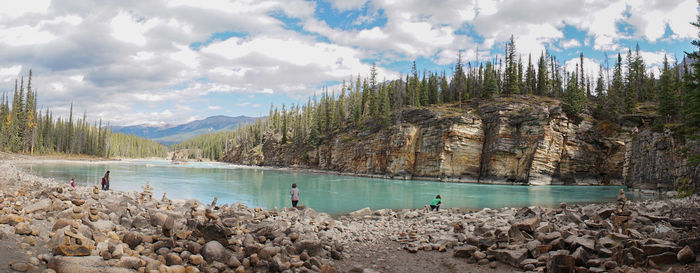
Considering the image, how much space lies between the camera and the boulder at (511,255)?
10.2 meters

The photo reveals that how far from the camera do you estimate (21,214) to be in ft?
32.6

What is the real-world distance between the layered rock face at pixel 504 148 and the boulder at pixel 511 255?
4708cm

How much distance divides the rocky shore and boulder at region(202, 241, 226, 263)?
26mm

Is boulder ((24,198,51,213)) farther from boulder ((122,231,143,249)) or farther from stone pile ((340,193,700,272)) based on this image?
stone pile ((340,193,700,272))

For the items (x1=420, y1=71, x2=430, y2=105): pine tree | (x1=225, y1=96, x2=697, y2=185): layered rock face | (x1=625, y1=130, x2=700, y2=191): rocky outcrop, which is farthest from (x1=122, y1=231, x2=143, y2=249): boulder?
(x1=420, y1=71, x2=430, y2=105): pine tree

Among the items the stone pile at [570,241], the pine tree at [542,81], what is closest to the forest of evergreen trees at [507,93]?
the pine tree at [542,81]

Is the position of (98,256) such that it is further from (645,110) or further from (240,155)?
(240,155)

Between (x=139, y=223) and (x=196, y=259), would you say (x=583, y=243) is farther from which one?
(x=139, y=223)

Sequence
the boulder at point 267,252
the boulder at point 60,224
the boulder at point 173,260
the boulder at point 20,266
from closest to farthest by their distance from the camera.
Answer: the boulder at point 20,266 < the boulder at point 173,260 < the boulder at point 60,224 < the boulder at point 267,252

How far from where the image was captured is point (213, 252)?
930cm

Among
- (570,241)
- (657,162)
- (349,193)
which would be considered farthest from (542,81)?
(570,241)

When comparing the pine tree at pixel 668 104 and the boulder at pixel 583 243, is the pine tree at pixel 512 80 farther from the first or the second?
the boulder at pixel 583 243

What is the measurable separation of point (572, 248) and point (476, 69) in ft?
363

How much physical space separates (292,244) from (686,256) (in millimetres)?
10273
